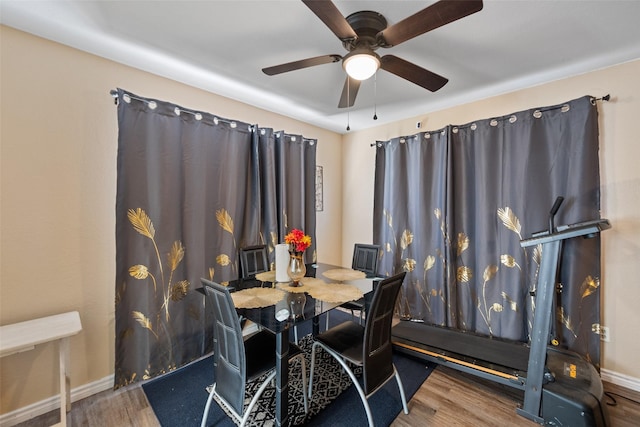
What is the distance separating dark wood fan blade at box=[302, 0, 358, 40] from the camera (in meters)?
1.17

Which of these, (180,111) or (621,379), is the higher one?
(180,111)

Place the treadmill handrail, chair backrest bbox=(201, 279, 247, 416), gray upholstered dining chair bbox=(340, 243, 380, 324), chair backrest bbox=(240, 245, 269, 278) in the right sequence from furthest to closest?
gray upholstered dining chair bbox=(340, 243, 380, 324) < chair backrest bbox=(240, 245, 269, 278) < the treadmill handrail < chair backrest bbox=(201, 279, 247, 416)

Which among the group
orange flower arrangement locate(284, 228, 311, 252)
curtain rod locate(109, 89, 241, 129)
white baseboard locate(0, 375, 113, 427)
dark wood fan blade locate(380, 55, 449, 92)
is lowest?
white baseboard locate(0, 375, 113, 427)

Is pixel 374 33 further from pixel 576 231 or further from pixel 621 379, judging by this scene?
pixel 621 379

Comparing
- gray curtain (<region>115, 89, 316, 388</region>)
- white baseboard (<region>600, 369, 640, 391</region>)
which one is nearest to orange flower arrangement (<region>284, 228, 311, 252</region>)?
gray curtain (<region>115, 89, 316, 388</region>)

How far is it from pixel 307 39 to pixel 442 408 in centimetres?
274

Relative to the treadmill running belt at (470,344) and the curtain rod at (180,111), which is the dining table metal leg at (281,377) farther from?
the curtain rod at (180,111)

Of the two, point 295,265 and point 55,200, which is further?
point 295,265

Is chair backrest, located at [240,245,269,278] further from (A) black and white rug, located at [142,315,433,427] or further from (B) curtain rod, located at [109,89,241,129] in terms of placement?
(B) curtain rod, located at [109,89,241,129]

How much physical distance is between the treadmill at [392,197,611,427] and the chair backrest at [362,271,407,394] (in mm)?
787

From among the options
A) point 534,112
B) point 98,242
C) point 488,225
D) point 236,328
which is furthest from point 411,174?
point 98,242

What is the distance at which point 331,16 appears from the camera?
126cm

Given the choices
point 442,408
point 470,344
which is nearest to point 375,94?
point 470,344

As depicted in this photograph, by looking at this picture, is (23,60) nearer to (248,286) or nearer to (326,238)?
(248,286)
